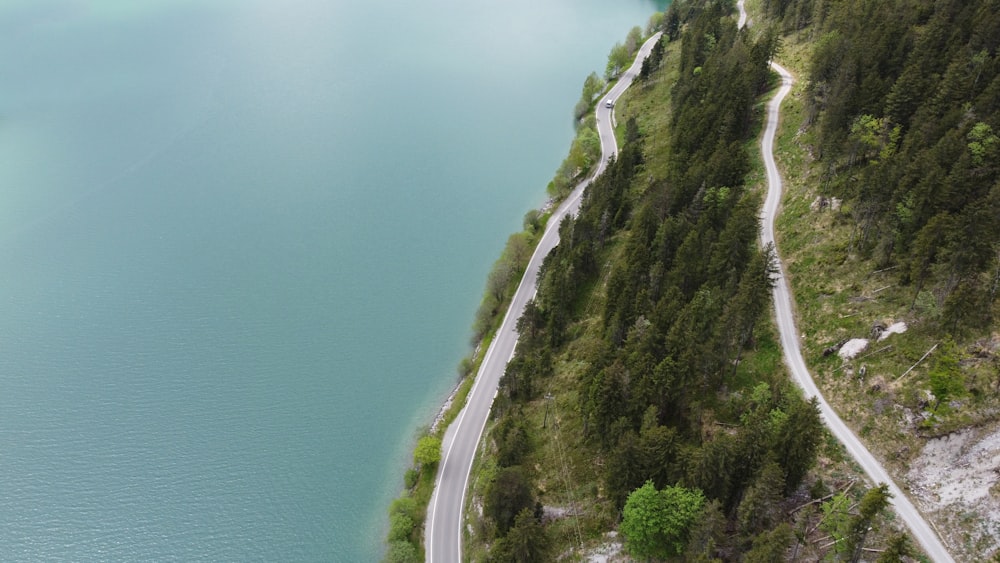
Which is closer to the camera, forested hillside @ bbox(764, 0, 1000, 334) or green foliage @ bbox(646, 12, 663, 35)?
forested hillside @ bbox(764, 0, 1000, 334)

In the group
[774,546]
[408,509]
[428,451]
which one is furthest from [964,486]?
[408,509]

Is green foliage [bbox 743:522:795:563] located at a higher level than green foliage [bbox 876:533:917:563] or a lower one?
higher

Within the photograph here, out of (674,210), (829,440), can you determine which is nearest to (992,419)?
(829,440)

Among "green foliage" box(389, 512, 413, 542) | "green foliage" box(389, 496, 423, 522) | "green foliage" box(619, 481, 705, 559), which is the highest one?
"green foliage" box(389, 496, 423, 522)

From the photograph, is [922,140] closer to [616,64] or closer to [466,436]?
[466,436]

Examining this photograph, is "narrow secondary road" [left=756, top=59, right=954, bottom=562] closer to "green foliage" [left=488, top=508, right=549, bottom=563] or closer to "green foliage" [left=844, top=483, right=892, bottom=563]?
"green foliage" [left=844, top=483, right=892, bottom=563]

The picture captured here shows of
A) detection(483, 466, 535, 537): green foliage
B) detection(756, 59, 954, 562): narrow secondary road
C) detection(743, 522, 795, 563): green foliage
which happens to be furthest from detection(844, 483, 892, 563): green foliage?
detection(483, 466, 535, 537): green foliage

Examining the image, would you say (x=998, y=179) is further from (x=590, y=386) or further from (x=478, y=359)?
(x=478, y=359)
